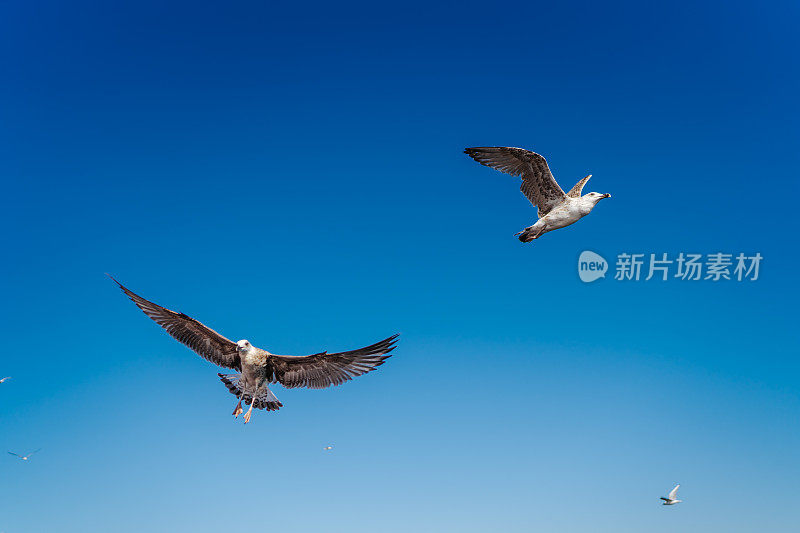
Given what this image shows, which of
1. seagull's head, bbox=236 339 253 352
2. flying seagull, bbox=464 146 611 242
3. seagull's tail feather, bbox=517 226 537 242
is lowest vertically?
seagull's head, bbox=236 339 253 352

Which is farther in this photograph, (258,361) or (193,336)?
(193,336)

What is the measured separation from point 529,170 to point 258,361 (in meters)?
9.05

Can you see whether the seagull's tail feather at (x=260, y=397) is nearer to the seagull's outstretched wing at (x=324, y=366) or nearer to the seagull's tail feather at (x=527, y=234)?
the seagull's outstretched wing at (x=324, y=366)

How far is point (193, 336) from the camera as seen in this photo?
1967cm

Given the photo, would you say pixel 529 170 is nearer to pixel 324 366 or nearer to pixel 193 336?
pixel 324 366

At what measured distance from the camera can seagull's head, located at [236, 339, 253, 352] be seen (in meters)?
18.7

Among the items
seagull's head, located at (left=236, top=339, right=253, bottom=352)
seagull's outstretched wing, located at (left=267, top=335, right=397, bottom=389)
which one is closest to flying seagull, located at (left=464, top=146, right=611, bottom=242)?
seagull's outstretched wing, located at (left=267, top=335, right=397, bottom=389)

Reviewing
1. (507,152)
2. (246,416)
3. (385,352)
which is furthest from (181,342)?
(507,152)

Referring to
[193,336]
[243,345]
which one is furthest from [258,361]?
[193,336]

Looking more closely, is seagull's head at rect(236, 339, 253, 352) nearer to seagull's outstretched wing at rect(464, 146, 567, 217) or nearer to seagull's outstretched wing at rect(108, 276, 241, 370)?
seagull's outstretched wing at rect(108, 276, 241, 370)

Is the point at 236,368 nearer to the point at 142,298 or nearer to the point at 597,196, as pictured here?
the point at 142,298

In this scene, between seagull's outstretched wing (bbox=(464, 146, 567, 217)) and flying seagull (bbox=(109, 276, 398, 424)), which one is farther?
seagull's outstretched wing (bbox=(464, 146, 567, 217))

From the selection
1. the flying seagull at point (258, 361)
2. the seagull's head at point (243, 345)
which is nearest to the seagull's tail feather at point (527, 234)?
the flying seagull at point (258, 361)

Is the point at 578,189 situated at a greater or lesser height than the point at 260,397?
greater
